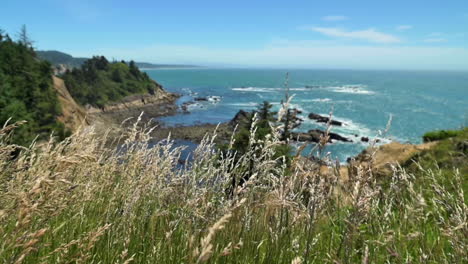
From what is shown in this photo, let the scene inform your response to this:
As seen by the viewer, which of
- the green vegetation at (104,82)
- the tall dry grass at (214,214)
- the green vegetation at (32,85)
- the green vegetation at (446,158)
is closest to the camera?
the tall dry grass at (214,214)

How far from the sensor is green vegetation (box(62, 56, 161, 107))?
9075 cm

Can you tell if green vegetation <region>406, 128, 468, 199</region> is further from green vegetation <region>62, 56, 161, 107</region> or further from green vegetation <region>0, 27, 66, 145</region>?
green vegetation <region>62, 56, 161, 107</region>

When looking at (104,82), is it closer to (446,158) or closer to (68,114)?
(68,114)

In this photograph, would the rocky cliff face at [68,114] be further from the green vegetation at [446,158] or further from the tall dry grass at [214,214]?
the tall dry grass at [214,214]

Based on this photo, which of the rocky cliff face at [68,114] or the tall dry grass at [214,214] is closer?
the tall dry grass at [214,214]

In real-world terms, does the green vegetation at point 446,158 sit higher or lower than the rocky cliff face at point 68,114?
higher

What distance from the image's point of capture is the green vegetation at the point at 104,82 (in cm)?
9075

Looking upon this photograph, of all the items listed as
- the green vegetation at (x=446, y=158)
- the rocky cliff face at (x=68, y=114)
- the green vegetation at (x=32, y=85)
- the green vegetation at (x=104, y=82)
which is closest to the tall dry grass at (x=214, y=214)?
the green vegetation at (x=446, y=158)

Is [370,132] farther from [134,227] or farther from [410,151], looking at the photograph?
[134,227]

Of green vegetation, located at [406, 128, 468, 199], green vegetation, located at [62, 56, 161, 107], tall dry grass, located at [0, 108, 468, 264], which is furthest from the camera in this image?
green vegetation, located at [62, 56, 161, 107]

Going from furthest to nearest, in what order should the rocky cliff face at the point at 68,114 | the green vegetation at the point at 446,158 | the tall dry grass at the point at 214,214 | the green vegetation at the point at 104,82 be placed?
the green vegetation at the point at 104,82 → the rocky cliff face at the point at 68,114 → the green vegetation at the point at 446,158 → the tall dry grass at the point at 214,214

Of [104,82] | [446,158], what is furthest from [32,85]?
[446,158]

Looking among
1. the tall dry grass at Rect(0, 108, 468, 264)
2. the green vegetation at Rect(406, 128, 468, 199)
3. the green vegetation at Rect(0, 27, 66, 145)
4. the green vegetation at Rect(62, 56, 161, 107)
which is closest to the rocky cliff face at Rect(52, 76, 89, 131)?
the green vegetation at Rect(0, 27, 66, 145)

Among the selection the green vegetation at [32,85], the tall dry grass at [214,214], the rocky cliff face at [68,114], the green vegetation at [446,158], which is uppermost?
the tall dry grass at [214,214]
